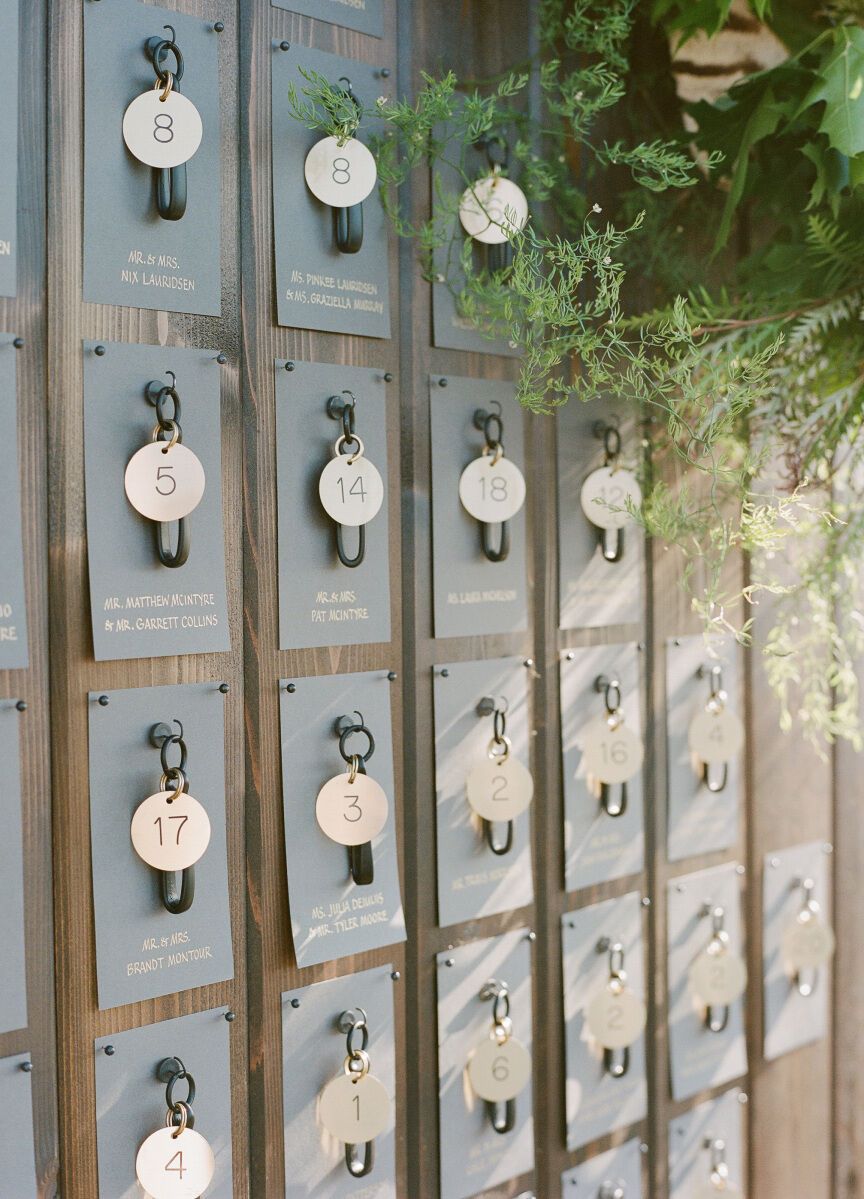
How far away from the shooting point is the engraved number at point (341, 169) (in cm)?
112

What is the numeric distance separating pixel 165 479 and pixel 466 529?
0.40 meters

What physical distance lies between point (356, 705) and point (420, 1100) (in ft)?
1.64

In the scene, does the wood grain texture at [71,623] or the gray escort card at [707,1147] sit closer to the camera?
the wood grain texture at [71,623]

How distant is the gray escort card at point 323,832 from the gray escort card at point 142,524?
143 mm

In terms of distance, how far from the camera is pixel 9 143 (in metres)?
0.94

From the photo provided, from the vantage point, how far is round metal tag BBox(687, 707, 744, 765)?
1.50 meters

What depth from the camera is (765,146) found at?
135cm

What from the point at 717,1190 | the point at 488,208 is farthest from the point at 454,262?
the point at 717,1190

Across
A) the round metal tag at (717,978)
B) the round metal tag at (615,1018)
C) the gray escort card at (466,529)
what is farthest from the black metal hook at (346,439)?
the round metal tag at (717,978)

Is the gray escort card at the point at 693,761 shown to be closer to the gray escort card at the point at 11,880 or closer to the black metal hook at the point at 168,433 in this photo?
the black metal hook at the point at 168,433

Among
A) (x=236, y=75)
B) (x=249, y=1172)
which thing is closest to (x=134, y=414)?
(x=236, y=75)

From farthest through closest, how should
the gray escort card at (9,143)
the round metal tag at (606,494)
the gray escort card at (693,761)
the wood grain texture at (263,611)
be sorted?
1. the gray escort card at (693,761)
2. the round metal tag at (606,494)
3. the wood grain texture at (263,611)
4. the gray escort card at (9,143)

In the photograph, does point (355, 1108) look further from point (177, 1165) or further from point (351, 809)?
point (351, 809)

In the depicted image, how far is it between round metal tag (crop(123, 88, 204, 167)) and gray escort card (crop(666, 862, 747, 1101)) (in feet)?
3.81
